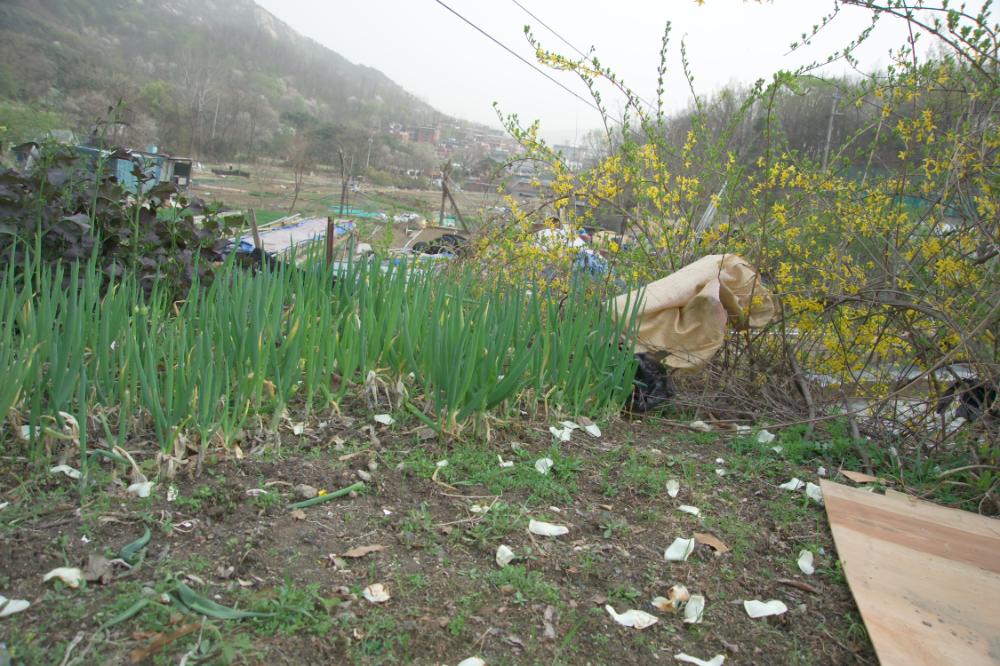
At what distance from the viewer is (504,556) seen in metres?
1.84

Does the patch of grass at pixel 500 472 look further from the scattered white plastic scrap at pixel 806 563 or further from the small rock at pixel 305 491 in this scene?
the scattered white plastic scrap at pixel 806 563

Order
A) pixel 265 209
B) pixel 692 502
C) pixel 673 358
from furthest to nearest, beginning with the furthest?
pixel 265 209 → pixel 673 358 → pixel 692 502

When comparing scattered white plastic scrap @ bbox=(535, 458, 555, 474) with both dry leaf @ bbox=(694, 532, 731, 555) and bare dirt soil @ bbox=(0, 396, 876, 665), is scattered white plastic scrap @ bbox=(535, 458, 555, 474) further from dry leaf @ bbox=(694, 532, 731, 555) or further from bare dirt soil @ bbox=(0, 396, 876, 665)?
dry leaf @ bbox=(694, 532, 731, 555)

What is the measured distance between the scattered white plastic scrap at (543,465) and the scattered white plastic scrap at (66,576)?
1.32m

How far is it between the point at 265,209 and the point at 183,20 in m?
32.5

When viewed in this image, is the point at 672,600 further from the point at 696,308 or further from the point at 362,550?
the point at 696,308

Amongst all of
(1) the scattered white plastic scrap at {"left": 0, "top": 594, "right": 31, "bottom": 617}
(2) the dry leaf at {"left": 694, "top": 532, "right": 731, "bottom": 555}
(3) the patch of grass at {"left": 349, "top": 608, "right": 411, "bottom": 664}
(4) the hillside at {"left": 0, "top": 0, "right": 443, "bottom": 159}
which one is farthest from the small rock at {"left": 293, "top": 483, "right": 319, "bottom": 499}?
(4) the hillside at {"left": 0, "top": 0, "right": 443, "bottom": 159}

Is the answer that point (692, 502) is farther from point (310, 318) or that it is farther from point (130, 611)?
point (130, 611)

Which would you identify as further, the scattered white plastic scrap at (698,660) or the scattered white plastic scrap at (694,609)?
the scattered white plastic scrap at (694,609)

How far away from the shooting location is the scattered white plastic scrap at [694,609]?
1.70 meters

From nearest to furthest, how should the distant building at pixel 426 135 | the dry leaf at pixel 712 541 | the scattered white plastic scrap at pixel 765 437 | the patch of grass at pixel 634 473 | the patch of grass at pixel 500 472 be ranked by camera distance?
the dry leaf at pixel 712 541
the patch of grass at pixel 500 472
the patch of grass at pixel 634 473
the scattered white plastic scrap at pixel 765 437
the distant building at pixel 426 135

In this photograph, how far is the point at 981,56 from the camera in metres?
3.02

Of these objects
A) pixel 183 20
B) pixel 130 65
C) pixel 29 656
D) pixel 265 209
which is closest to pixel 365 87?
pixel 183 20

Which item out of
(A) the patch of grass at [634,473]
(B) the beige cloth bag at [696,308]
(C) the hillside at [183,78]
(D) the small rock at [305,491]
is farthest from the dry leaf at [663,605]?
(C) the hillside at [183,78]
